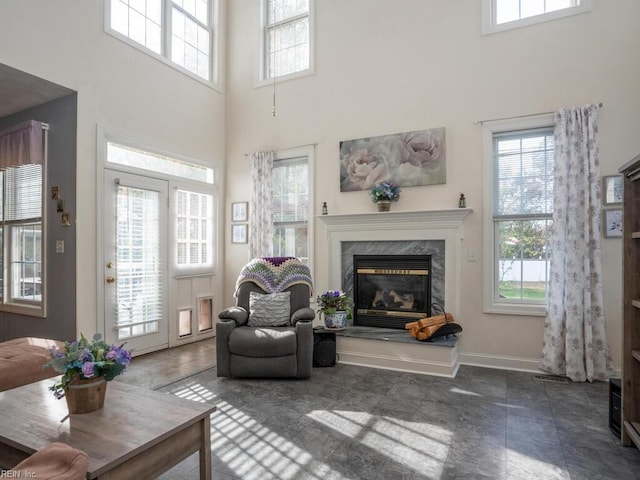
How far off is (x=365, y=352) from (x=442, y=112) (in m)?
2.75

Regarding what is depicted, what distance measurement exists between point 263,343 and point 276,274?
91cm

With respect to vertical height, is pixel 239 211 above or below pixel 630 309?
above

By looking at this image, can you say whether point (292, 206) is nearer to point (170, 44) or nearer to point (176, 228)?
point (176, 228)

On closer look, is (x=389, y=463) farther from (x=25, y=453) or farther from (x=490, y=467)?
(x=25, y=453)

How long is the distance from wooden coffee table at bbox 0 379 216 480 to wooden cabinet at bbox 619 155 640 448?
2458 mm

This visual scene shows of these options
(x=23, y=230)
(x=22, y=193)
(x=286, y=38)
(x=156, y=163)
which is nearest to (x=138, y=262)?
(x=156, y=163)

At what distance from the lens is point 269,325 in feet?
13.0

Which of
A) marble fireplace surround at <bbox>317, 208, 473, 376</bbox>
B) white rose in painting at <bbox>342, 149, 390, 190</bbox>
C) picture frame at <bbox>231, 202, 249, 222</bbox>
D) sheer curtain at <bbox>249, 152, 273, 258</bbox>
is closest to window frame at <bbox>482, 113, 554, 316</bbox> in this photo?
marble fireplace surround at <bbox>317, 208, 473, 376</bbox>

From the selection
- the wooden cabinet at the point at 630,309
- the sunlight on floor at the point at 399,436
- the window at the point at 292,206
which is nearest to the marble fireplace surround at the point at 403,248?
the window at the point at 292,206

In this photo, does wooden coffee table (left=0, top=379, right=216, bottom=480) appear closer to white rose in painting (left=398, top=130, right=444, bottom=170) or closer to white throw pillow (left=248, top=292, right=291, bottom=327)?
white throw pillow (left=248, top=292, right=291, bottom=327)

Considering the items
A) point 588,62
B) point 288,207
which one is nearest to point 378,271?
point 288,207

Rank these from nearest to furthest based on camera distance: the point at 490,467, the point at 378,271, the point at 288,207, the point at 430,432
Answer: the point at 490,467 < the point at 430,432 < the point at 378,271 < the point at 288,207

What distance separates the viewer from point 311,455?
2314 millimetres

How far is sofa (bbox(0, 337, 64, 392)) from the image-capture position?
2611 mm
